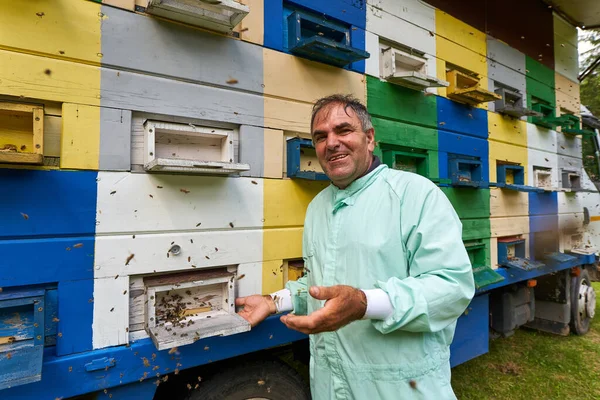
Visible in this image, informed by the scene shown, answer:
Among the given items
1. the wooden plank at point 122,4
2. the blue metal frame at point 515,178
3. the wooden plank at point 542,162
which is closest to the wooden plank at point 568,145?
the wooden plank at point 542,162

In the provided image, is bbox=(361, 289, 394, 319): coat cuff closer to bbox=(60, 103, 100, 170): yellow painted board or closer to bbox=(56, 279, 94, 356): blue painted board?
bbox=(56, 279, 94, 356): blue painted board

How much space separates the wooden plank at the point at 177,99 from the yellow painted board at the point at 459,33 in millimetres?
2316

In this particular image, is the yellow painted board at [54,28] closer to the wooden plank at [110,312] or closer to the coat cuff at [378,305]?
the wooden plank at [110,312]

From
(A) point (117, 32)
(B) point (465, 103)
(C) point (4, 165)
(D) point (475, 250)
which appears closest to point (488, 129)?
(B) point (465, 103)

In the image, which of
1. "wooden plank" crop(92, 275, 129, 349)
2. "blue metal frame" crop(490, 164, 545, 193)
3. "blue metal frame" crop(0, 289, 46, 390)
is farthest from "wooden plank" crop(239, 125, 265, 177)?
"blue metal frame" crop(490, 164, 545, 193)

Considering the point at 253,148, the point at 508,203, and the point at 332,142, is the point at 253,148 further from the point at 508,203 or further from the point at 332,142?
the point at 508,203

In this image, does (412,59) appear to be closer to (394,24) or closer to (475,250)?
(394,24)

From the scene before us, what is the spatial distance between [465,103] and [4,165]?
3717 millimetres

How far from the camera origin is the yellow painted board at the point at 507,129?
3793 mm

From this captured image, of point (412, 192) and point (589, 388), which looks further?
point (589, 388)

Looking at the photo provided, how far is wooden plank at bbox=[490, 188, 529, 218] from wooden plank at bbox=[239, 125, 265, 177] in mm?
2881

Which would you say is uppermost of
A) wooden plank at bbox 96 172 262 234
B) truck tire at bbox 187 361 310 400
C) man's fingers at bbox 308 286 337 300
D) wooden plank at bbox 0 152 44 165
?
wooden plank at bbox 0 152 44 165

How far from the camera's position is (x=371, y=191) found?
1642 millimetres

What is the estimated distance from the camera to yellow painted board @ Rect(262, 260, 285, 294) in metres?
2.07
